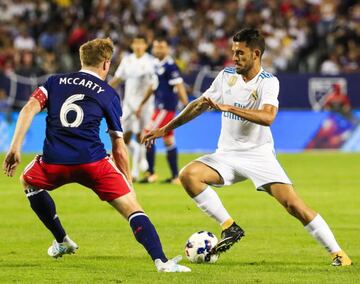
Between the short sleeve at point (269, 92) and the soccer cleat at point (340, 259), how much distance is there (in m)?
1.35

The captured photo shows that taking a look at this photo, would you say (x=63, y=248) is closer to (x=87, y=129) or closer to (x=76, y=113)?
(x=87, y=129)

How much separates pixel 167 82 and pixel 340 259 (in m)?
8.71

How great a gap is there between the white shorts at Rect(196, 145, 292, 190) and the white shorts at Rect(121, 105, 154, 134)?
27.1ft

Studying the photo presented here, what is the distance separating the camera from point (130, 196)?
8258mm

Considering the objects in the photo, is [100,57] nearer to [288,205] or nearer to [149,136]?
[149,136]

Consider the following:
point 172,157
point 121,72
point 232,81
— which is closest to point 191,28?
point 121,72

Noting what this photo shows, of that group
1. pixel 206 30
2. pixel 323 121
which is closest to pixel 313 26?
pixel 206 30

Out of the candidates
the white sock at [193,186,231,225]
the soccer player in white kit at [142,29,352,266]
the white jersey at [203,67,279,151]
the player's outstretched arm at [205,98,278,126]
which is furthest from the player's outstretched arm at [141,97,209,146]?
the white sock at [193,186,231,225]

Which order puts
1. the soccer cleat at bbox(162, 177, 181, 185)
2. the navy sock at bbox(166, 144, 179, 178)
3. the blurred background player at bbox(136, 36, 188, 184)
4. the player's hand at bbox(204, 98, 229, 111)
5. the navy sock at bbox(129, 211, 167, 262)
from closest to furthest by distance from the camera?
1. the navy sock at bbox(129, 211, 167, 262)
2. the player's hand at bbox(204, 98, 229, 111)
3. the blurred background player at bbox(136, 36, 188, 184)
4. the navy sock at bbox(166, 144, 179, 178)
5. the soccer cleat at bbox(162, 177, 181, 185)

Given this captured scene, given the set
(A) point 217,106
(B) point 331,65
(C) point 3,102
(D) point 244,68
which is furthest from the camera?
(B) point 331,65

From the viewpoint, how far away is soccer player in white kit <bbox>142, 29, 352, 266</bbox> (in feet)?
28.8

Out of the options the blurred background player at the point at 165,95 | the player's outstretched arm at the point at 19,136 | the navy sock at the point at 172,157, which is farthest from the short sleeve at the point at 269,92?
the navy sock at the point at 172,157

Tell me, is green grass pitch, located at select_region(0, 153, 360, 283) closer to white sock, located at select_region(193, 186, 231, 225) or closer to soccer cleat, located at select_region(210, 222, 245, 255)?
soccer cleat, located at select_region(210, 222, 245, 255)

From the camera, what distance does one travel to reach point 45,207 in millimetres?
8828
